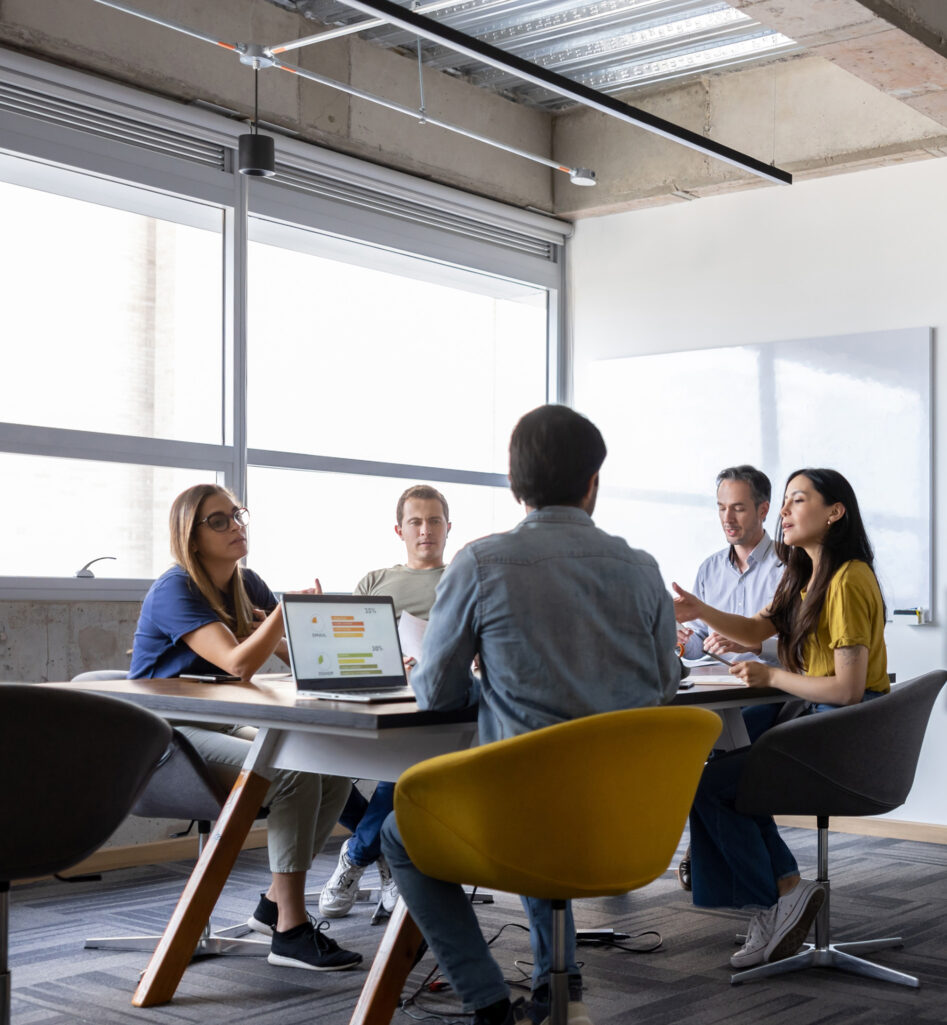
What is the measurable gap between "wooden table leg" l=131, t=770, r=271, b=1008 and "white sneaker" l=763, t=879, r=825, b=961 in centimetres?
145

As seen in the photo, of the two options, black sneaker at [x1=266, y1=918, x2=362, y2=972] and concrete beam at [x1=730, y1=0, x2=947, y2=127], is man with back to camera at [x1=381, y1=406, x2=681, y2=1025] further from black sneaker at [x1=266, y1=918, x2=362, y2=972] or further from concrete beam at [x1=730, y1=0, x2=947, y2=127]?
concrete beam at [x1=730, y1=0, x2=947, y2=127]

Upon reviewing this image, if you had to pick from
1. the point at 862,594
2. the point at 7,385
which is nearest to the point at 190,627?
the point at 862,594

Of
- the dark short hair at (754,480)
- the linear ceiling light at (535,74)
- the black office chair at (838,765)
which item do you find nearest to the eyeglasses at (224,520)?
the linear ceiling light at (535,74)

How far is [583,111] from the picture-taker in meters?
7.13

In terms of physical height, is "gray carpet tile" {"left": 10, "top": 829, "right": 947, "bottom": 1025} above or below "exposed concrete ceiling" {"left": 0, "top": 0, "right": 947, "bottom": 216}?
below

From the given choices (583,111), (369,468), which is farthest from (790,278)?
(369,468)

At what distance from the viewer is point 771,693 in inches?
144

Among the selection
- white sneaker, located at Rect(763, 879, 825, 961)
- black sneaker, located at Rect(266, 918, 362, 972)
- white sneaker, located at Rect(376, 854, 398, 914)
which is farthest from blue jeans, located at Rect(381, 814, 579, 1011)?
white sneaker, located at Rect(376, 854, 398, 914)

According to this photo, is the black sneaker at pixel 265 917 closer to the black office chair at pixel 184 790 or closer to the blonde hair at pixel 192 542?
the black office chair at pixel 184 790

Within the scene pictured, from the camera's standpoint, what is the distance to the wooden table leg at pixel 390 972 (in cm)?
279

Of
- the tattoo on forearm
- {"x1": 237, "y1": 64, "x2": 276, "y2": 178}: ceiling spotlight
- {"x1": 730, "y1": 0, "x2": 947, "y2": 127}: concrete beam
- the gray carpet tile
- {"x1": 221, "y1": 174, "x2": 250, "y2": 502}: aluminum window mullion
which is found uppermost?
{"x1": 730, "y1": 0, "x2": 947, "y2": 127}: concrete beam

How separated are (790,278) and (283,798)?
4126mm

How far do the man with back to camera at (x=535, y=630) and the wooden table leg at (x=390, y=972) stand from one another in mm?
266

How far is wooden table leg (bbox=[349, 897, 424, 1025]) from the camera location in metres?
2.79
